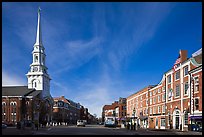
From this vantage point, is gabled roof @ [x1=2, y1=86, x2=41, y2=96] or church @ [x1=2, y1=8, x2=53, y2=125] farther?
gabled roof @ [x1=2, y1=86, x2=41, y2=96]

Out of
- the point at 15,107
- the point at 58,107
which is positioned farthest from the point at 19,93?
the point at 58,107

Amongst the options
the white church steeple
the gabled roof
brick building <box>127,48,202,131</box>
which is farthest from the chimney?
the white church steeple

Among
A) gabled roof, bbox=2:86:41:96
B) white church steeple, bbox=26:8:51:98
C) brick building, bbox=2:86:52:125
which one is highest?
white church steeple, bbox=26:8:51:98

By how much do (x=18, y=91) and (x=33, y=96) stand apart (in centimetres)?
1110

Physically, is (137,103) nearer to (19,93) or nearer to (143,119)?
(143,119)

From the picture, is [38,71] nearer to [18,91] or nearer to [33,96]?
[18,91]

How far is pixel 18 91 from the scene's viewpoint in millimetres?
114875

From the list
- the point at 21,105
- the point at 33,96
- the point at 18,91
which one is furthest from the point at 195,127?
the point at 18,91

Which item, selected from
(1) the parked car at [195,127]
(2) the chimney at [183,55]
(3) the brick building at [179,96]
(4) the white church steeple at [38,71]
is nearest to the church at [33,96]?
(4) the white church steeple at [38,71]

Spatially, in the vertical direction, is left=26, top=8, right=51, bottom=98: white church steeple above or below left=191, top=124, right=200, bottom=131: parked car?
above

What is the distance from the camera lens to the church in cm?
10512

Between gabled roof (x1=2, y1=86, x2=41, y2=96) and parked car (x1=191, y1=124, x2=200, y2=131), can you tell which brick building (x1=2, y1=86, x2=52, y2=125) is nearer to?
gabled roof (x1=2, y1=86, x2=41, y2=96)

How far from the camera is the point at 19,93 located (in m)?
112

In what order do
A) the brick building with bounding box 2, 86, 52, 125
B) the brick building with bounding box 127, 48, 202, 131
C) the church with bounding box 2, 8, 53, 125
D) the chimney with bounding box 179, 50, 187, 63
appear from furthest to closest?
the church with bounding box 2, 8, 53, 125 < the brick building with bounding box 2, 86, 52, 125 < the chimney with bounding box 179, 50, 187, 63 < the brick building with bounding box 127, 48, 202, 131
